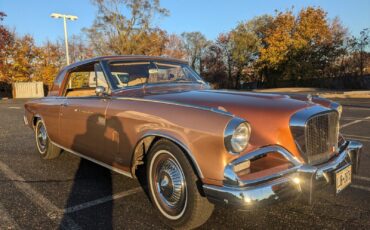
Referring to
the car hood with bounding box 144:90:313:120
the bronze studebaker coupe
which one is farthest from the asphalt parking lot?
the car hood with bounding box 144:90:313:120

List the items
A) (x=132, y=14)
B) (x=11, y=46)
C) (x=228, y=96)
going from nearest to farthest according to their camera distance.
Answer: (x=228, y=96) < (x=11, y=46) < (x=132, y=14)

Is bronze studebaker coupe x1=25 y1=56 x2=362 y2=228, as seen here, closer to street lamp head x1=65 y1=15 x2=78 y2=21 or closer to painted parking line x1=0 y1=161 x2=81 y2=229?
painted parking line x1=0 y1=161 x2=81 y2=229

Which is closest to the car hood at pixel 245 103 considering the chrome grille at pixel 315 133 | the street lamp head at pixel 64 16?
the chrome grille at pixel 315 133

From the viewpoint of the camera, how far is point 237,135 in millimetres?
2789

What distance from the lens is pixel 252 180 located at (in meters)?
2.67

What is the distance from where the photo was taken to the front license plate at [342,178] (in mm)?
3012

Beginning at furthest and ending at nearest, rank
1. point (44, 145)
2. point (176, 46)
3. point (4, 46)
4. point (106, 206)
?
1. point (176, 46)
2. point (4, 46)
3. point (44, 145)
4. point (106, 206)

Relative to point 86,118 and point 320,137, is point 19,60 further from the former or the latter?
point 320,137

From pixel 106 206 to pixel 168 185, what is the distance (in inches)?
34.1

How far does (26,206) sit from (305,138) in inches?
114

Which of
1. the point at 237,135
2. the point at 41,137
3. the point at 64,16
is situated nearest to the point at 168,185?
the point at 237,135

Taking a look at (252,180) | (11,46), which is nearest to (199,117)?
(252,180)

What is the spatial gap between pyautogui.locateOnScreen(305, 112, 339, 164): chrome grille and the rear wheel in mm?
4120

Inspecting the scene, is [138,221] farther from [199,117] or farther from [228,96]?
[228,96]
